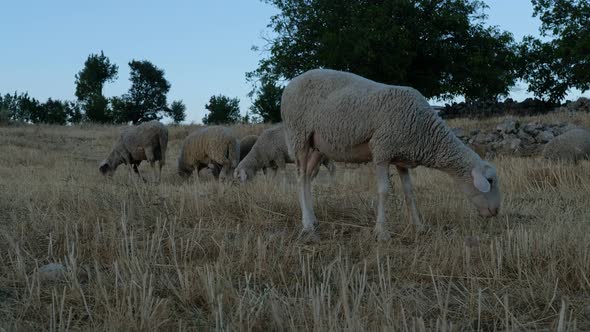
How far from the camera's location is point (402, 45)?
2895cm

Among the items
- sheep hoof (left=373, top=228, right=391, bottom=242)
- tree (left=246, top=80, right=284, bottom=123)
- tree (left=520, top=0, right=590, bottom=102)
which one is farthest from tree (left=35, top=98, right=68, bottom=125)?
sheep hoof (left=373, top=228, right=391, bottom=242)

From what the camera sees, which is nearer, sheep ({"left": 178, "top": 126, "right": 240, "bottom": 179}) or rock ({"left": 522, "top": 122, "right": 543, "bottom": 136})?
sheep ({"left": 178, "top": 126, "right": 240, "bottom": 179})

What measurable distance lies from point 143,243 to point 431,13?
28566mm

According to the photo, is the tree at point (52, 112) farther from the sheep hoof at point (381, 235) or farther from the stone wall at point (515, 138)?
the sheep hoof at point (381, 235)

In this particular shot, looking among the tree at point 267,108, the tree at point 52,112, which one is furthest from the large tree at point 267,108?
the tree at point 52,112

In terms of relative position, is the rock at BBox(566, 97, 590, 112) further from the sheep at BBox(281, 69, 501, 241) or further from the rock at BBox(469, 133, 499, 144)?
the sheep at BBox(281, 69, 501, 241)

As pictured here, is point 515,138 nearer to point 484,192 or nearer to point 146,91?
point 484,192

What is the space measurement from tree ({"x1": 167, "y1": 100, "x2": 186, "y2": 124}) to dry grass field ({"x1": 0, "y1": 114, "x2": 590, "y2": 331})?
60.1 meters

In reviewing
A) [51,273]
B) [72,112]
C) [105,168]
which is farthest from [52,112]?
[51,273]

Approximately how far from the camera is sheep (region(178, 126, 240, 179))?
571 inches

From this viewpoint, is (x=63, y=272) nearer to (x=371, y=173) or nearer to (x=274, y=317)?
(x=274, y=317)

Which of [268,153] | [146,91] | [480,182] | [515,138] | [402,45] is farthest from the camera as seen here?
[146,91]

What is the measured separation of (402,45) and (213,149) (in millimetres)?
16848

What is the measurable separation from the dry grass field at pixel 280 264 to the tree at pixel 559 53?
2498 centimetres
